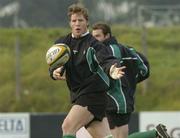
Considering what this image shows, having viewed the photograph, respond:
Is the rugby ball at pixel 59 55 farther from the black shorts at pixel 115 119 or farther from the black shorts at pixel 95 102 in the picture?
the black shorts at pixel 115 119

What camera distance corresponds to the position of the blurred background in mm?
21719

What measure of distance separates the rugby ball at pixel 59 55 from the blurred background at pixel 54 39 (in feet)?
34.2

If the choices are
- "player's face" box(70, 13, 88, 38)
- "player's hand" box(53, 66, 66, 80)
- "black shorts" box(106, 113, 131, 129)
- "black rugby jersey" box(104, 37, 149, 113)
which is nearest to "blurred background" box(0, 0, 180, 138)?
"black rugby jersey" box(104, 37, 149, 113)

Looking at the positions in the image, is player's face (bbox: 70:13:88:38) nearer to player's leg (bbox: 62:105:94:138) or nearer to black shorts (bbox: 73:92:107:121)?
black shorts (bbox: 73:92:107:121)

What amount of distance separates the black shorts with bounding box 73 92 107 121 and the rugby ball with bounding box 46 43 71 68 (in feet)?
1.43

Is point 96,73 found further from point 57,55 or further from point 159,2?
point 159,2

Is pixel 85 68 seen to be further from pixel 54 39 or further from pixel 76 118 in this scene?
pixel 54 39

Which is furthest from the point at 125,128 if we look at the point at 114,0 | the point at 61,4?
the point at 114,0

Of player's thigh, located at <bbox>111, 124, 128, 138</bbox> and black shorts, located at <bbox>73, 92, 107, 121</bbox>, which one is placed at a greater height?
black shorts, located at <bbox>73, 92, 107, 121</bbox>

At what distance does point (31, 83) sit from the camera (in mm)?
23500

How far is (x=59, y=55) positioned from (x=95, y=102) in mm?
646

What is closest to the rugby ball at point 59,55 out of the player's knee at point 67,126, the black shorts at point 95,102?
the black shorts at point 95,102

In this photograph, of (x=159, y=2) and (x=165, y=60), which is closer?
(x=165, y=60)

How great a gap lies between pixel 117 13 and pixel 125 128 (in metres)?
20.0
